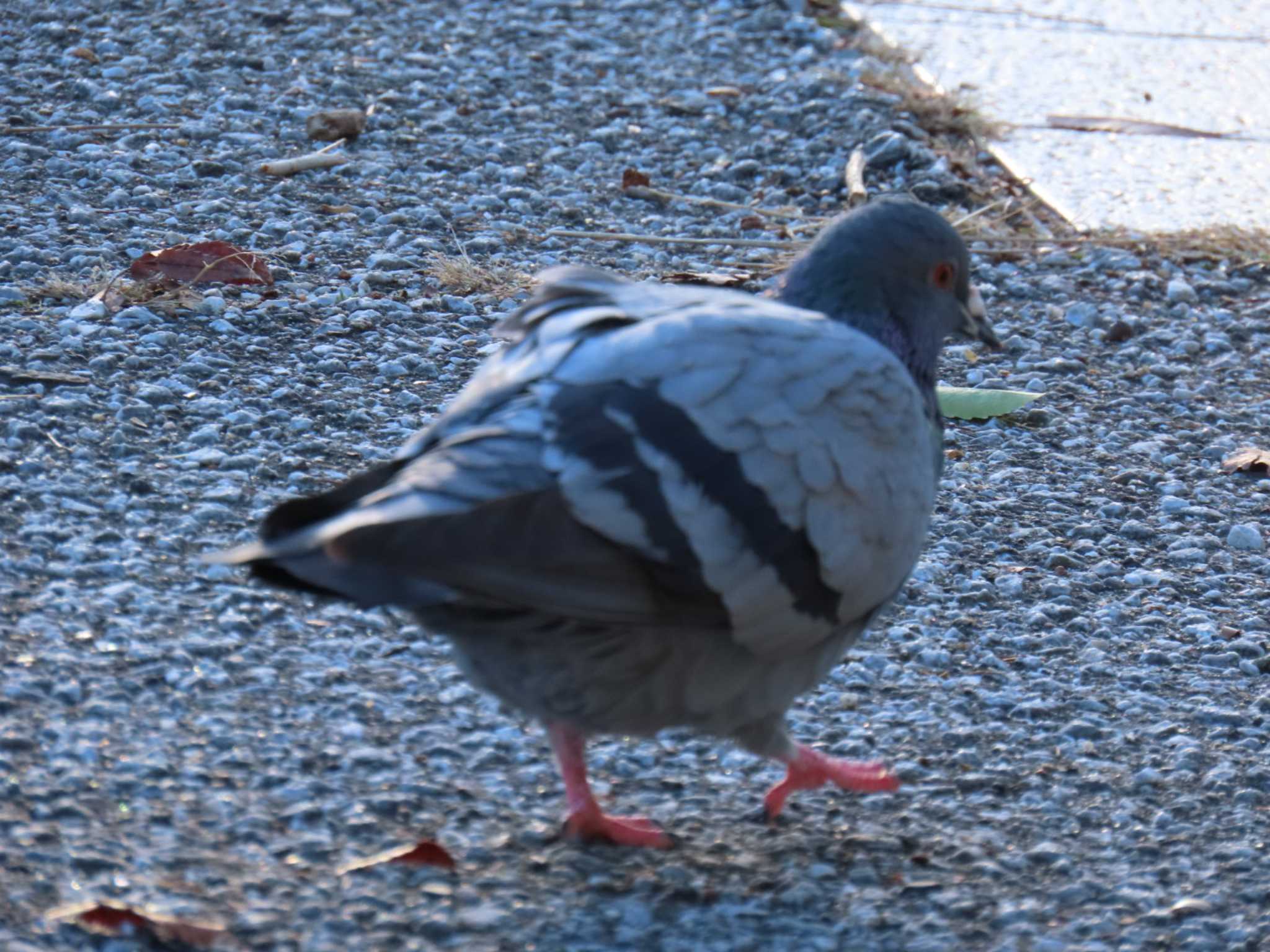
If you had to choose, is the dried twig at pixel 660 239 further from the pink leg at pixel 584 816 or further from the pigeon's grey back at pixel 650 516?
the pink leg at pixel 584 816

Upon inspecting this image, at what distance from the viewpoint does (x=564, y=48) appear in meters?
7.72

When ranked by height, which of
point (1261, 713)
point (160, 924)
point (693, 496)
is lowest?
point (1261, 713)

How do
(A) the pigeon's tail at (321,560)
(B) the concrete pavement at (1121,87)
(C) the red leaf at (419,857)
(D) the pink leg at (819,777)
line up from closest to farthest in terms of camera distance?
(A) the pigeon's tail at (321,560), (C) the red leaf at (419,857), (D) the pink leg at (819,777), (B) the concrete pavement at (1121,87)

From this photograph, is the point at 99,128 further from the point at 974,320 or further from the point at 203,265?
the point at 974,320

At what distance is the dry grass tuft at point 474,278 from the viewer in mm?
5363

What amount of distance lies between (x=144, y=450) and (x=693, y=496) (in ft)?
6.65

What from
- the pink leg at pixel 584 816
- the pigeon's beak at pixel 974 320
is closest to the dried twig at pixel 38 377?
the pink leg at pixel 584 816

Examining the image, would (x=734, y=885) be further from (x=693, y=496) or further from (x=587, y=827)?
(x=693, y=496)

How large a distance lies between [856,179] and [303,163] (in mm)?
2164

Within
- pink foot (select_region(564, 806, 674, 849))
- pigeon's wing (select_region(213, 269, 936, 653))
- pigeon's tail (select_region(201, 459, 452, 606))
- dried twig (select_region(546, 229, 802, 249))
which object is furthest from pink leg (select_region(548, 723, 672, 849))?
dried twig (select_region(546, 229, 802, 249))

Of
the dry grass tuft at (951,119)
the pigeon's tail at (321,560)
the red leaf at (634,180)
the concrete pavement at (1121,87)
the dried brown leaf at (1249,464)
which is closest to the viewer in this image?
the pigeon's tail at (321,560)

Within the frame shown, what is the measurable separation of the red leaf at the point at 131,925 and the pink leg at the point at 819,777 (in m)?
1.15

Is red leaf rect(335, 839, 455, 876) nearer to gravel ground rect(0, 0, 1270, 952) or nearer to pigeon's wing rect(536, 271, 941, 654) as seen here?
gravel ground rect(0, 0, 1270, 952)

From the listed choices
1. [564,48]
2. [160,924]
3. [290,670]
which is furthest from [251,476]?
[564,48]
